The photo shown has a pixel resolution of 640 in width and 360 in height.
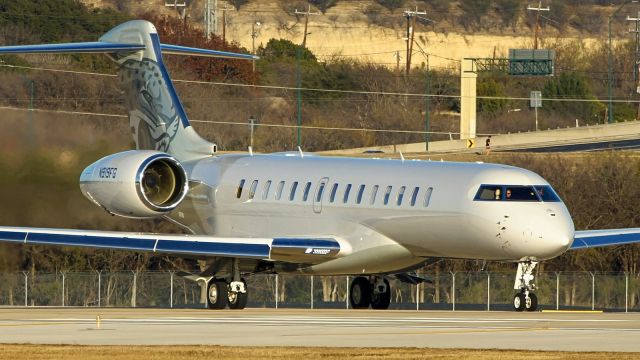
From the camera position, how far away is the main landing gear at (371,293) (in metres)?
37.4

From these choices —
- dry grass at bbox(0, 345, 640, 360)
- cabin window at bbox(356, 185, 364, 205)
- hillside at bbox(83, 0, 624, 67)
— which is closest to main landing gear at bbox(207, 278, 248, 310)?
cabin window at bbox(356, 185, 364, 205)

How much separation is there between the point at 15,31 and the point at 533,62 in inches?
1361

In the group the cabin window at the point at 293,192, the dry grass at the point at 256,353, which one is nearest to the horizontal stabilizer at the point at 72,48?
the cabin window at the point at 293,192

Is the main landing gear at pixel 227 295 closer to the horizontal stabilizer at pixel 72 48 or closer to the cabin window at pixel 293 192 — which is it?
the cabin window at pixel 293 192

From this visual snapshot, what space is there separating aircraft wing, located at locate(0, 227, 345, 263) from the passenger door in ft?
4.44

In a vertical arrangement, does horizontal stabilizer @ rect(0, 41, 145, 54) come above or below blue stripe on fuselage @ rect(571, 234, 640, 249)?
above

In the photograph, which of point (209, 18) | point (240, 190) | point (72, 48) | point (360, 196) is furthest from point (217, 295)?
point (209, 18)

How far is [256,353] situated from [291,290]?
26.0 metres

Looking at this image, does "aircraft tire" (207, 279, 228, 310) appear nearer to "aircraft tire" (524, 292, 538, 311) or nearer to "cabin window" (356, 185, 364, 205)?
"cabin window" (356, 185, 364, 205)

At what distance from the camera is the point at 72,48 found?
3684 cm

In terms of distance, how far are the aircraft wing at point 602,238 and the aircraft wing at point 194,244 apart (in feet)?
16.1

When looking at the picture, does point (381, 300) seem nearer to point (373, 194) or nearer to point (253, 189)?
point (373, 194)

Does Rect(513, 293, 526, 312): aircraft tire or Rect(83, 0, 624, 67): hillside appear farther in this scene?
Rect(83, 0, 624, 67): hillside

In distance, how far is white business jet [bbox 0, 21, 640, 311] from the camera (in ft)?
108
